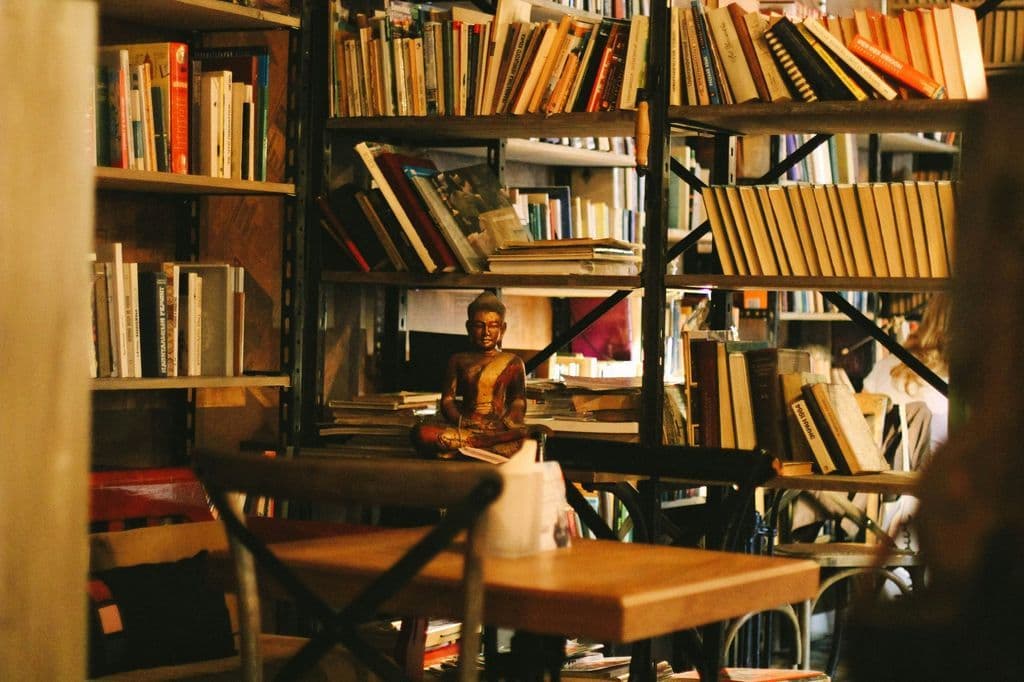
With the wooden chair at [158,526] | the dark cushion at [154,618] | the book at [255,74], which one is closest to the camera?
the dark cushion at [154,618]

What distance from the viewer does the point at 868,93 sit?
3.13 metres

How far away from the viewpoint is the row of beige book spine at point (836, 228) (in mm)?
3121

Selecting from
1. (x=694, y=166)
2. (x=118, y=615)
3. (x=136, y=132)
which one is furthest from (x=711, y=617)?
(x=694, y=166)

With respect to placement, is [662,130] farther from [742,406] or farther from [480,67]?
[742,406]

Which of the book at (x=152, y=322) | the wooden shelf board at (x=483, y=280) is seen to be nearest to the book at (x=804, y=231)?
the wooden shelf board at (x=483, y=280)

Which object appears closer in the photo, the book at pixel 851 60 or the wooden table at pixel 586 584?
the wooden table at pixel 586 584

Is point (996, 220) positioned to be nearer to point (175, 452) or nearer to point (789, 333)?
point (175, 452)

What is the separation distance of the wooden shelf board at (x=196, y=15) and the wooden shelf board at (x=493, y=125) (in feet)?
0.98

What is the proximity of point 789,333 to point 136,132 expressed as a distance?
10.5ft

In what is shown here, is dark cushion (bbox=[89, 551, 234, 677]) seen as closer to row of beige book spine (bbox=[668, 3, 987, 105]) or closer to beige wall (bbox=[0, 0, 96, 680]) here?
beige wall (bbox=[0, 0, 96, 680])

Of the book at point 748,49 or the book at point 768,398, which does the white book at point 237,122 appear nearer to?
the book at point 748,49

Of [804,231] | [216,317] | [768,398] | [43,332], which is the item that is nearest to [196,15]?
[216,317]

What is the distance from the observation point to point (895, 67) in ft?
10.2

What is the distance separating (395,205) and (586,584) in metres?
1.92
